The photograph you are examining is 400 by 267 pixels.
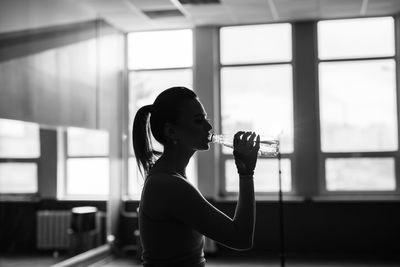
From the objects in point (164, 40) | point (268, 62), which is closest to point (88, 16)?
point (164, 40)

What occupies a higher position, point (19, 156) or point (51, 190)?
point (19, 156)

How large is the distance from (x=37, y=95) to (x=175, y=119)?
129 inches

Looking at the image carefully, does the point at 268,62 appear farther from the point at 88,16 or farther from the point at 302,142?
the point at 88,16

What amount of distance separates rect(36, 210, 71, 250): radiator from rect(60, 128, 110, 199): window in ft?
0.88

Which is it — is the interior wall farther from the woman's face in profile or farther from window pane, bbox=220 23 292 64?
the woman's face in profile

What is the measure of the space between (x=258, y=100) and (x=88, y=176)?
227 centimetres

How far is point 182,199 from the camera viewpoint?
1040 mm

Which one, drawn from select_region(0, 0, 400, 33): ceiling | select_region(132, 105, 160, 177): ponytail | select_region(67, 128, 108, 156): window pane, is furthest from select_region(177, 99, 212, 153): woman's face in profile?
select_region(67, 128, 108, 156): window pane

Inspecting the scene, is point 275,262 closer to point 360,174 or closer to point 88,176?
point 360,174

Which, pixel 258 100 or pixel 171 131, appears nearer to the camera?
pixel 171 131

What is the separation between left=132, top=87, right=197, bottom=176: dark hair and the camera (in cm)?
113

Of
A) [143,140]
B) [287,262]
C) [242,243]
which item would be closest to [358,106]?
[287,262]

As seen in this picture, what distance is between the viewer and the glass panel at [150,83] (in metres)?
6.30

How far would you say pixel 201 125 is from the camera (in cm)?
113
